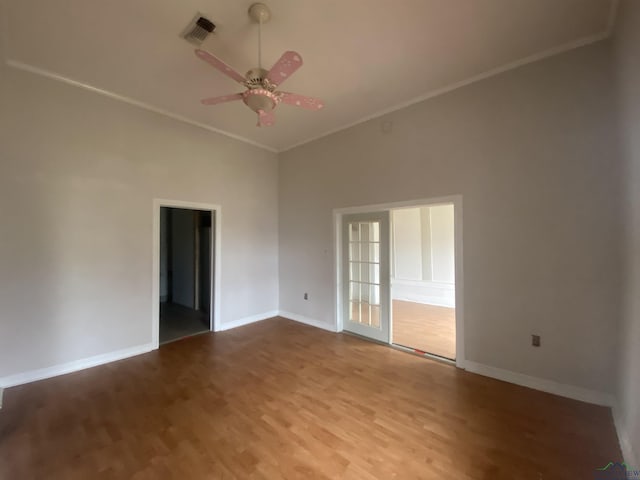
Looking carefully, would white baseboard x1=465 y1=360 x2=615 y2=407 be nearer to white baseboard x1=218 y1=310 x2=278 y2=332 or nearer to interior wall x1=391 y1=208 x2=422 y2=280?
white baseboard x1=218 y1=310 x2=278 y2=332

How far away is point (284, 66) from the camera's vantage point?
1913 mm

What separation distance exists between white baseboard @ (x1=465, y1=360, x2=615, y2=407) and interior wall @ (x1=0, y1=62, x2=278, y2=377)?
4.31 metres

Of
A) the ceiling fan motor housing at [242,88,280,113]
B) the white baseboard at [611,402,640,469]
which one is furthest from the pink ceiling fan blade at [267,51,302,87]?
the white baseboard at [611,402,640,469]

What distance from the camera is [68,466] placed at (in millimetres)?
1729

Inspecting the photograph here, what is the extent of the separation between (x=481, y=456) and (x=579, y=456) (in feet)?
2.25

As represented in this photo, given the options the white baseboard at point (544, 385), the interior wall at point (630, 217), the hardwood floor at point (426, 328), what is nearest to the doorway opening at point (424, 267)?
the hardwood floor at point (426, 328)

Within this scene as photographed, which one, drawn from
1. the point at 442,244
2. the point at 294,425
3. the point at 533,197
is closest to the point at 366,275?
the point at 533,197

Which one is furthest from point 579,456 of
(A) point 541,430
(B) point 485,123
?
(B) point 485,123

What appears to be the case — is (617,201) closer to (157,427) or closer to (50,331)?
(157,427)

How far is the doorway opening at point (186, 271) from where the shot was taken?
4.84 meters

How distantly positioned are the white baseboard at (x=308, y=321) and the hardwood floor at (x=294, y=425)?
1.22 m

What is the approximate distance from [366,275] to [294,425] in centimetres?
246

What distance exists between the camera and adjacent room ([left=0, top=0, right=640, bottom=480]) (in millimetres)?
1909

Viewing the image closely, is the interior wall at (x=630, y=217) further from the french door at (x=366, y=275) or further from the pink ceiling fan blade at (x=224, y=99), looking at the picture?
the pink ceiling fan blade at (x=224, y=99)
